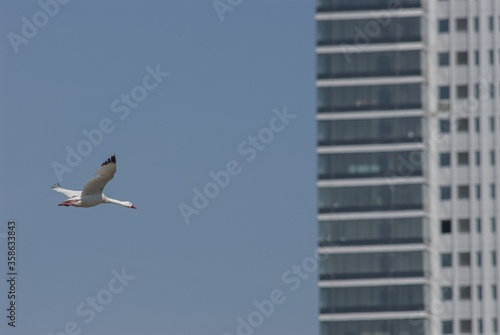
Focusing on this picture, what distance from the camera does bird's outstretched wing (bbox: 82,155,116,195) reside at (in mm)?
112875

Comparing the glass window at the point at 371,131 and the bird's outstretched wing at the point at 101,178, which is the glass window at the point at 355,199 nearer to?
the glass window at the point at 371,131

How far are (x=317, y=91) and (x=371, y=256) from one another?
12.9m

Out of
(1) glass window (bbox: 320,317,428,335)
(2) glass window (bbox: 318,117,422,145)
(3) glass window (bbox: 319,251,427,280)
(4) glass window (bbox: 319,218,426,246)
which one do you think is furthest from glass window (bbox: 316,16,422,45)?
(1) glass window (bbox: 320,317,428,335)

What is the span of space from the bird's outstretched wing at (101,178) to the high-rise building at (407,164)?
33.3m

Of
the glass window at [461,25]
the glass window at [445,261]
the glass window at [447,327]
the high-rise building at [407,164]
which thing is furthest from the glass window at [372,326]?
the glass window at [461,25]

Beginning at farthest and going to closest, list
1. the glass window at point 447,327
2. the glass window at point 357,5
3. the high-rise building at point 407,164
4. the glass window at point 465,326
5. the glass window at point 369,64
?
the glass window at point 369,64, the glass window at point 357,5, the high-rise building at point 407,164, the glass window at point 447,327, the glass window at point 465,326

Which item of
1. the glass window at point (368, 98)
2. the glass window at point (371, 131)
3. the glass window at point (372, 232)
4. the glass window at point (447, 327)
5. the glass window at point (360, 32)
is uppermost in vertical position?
the glass window at point (360, 32)

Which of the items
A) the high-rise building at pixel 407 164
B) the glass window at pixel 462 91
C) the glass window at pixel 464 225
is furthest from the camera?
the glass window at pixel 462 91

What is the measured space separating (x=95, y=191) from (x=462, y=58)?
41.3 metres

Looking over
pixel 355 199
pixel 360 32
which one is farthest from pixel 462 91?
pixel 355 199

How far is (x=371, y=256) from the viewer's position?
5743 inches

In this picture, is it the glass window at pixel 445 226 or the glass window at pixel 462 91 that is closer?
the glass window at pixel 445 226

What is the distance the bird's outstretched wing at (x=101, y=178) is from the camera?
11288cm

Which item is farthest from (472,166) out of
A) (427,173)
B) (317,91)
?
(317,91)
